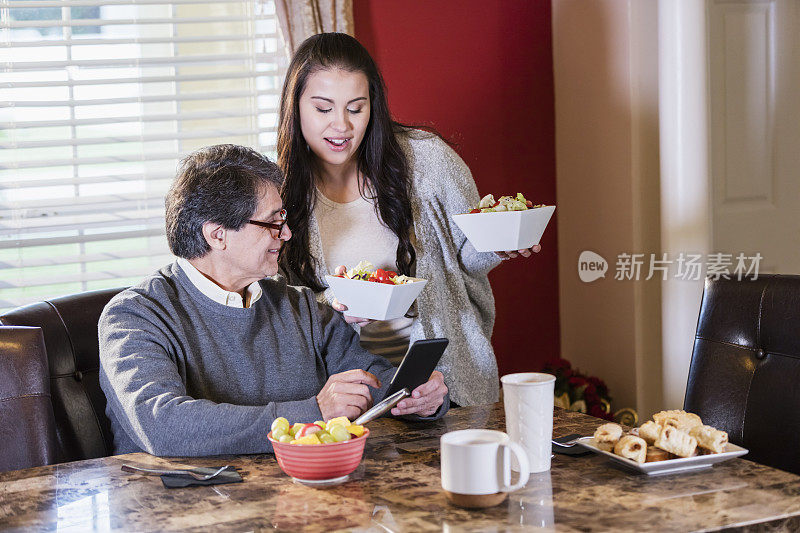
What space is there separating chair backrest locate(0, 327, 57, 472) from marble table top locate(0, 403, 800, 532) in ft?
0.36

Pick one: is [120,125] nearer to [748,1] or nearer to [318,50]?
[318,50]

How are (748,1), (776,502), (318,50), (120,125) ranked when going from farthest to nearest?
(748,1) < (120,125) < (318,50) < (776,502)

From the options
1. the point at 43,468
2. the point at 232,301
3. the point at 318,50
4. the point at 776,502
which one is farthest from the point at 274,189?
the point at 776,502

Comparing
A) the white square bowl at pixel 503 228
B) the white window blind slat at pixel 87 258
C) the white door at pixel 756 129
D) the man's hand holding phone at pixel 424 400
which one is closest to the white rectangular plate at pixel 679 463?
the man's hand holding phone at pixel 424 400

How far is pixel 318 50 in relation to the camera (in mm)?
2246

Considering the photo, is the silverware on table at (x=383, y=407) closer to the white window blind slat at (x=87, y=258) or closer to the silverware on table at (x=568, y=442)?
the silverware on table at (x=568, y=442)

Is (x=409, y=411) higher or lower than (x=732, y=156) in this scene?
lower

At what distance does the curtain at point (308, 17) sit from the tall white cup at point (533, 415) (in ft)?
6.48

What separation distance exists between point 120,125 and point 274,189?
1328 millimetres

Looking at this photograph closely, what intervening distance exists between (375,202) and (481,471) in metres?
1.20

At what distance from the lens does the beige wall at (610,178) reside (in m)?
3.20

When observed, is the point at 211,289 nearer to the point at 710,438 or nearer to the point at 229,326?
the point at 229,326

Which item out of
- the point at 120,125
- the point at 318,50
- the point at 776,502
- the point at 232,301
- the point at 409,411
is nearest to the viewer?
the point at 776,502

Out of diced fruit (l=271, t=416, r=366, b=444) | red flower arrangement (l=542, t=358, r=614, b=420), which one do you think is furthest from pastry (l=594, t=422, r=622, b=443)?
red flower arrangement (l=542, t=358, r=614, b=420)
